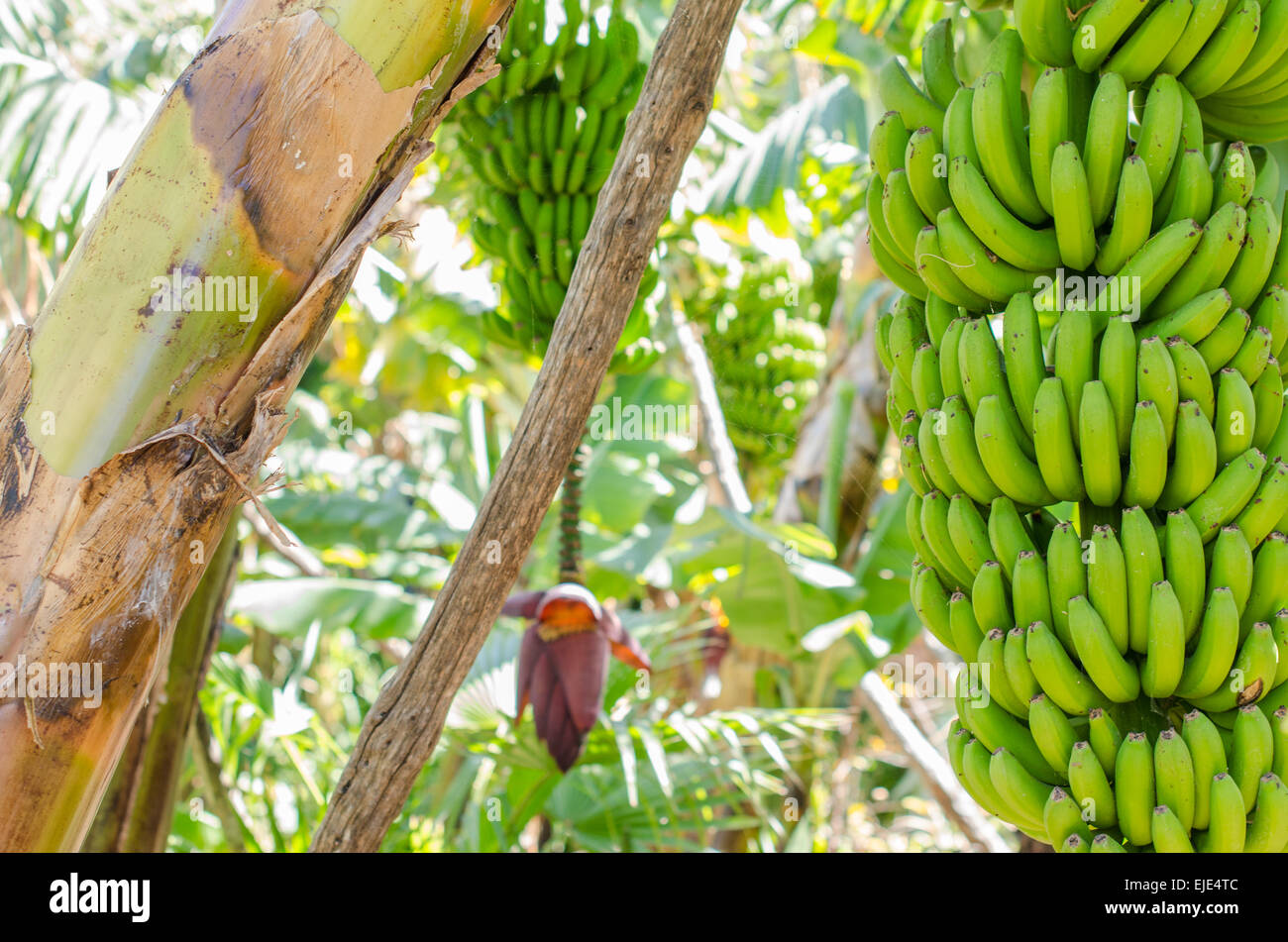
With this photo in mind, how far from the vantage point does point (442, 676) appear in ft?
4.27

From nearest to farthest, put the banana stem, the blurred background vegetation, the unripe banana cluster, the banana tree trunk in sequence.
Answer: the banana tree trunk < the unripe banana cluster < the banana stem < the blurred background vegetation

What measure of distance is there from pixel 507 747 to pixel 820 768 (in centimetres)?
268

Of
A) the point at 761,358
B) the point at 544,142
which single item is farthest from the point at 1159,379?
the point at 761,358

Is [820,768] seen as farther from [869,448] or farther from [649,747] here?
[649,747]

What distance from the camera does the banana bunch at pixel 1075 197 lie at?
1.12 m

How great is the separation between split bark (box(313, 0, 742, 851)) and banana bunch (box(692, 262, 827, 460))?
281 centimetres

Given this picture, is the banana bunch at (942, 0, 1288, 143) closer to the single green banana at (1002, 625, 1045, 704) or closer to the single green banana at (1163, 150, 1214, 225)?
the single green banana at (1163, 150, 1214, 225)

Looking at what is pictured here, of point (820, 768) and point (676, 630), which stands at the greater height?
point (676, 630)

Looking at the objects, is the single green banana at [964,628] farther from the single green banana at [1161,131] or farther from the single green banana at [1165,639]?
the single green banana at [1161,131]

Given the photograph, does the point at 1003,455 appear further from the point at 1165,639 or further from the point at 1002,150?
the point at 1002,150

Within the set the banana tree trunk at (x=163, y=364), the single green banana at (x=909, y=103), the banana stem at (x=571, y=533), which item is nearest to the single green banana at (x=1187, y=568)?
the single green banana at (x=909, y=103)

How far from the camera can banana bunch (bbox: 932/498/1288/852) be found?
102 cm

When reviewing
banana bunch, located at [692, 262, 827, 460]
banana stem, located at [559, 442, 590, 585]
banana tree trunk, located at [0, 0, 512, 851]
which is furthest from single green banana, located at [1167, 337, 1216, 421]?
banana bunch, located at [692, 262, 827, 460]
